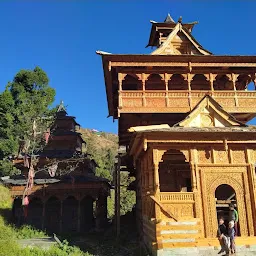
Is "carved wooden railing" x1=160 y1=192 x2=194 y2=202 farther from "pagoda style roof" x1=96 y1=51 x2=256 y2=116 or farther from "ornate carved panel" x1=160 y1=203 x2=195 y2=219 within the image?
"pagoda style roof" x1=96 y1=51 x2=256 y2=116

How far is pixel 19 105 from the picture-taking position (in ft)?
118

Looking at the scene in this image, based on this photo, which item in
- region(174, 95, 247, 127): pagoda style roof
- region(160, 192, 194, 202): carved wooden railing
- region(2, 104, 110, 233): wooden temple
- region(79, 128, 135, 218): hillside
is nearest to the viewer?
region(160, 192, 194, 202): carved wooden railing

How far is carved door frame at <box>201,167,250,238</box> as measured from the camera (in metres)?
12.1

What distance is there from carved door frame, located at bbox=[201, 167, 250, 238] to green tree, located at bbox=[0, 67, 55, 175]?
22.5 meters

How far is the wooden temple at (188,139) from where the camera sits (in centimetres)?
1198

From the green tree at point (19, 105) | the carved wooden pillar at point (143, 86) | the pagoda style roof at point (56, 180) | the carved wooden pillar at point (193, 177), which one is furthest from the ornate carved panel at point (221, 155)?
the green tree at point (19, 105)

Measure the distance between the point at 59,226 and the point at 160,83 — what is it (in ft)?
44.5

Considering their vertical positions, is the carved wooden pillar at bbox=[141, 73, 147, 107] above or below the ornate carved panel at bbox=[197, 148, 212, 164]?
above

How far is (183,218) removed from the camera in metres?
11.9

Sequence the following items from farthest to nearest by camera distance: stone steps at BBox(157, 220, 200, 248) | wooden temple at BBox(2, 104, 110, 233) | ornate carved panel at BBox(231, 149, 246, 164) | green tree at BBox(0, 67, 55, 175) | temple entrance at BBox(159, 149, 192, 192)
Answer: green tree at BBox(0, 67, 55, 175) → wooden temple at BBox(2, 104, 110, 233) → temple entrance at BBox(159, 149, 192, 192) → ornate carved panel at BBox(231, 149, 246, 164) → stone steps at BBox(157, 220, 200, 248)

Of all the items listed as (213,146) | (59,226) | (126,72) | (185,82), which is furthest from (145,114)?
(59,226)

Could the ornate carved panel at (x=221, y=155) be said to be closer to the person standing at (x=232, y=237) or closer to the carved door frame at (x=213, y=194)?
the carved door frame at (x=213, y=194)

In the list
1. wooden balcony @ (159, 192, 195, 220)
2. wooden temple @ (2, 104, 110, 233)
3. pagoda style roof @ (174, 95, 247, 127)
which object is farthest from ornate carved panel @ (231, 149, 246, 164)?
wooden temple @ (2, 104, 110, 233)

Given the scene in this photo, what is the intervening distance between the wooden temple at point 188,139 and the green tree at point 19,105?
16738 millimetres
